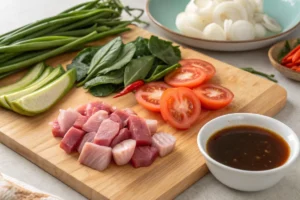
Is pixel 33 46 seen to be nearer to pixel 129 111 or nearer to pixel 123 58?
pixel 123 58

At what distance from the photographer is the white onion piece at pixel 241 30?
2686 millimetres

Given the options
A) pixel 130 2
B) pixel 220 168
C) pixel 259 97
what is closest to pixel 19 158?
Result: pixel 220 168

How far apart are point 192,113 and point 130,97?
0.31 meters

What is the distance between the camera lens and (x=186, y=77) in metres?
2.42

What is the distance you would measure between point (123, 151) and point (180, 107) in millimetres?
368

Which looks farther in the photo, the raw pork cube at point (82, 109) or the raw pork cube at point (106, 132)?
the raw pork cube at point (82, 109)

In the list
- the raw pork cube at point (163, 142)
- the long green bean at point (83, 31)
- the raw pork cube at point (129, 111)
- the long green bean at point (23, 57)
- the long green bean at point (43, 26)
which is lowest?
the raw pork cube at point (163, 142)

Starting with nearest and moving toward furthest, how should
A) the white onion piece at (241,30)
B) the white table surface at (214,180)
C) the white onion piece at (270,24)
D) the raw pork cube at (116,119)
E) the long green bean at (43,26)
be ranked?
the white table surface at (214,180)
the raw pork cube at (116,119)
the long green bean at (43,26)
the white onion piece at (241,30)
the white onion piece at (270,24)

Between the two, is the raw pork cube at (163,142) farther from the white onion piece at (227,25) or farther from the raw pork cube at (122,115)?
the white onion piece at (227,25)

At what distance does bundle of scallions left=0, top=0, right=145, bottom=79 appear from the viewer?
2521 mm

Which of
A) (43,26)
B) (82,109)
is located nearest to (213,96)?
(82,109)

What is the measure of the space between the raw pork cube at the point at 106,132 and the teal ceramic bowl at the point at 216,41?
870mm

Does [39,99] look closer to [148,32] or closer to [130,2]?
[148,32]

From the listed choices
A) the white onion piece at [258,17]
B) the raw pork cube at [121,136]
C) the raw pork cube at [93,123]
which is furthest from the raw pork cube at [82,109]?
the white onion piece at [258,17]
